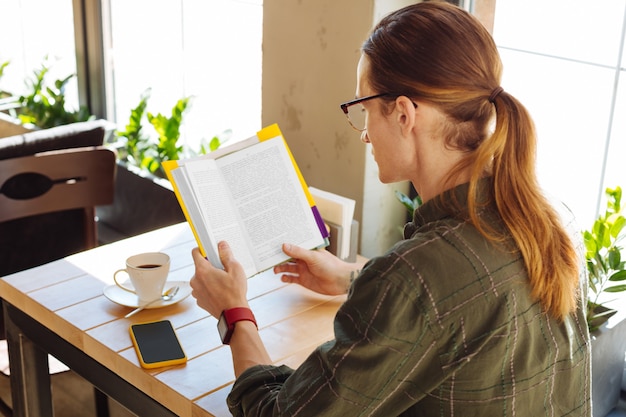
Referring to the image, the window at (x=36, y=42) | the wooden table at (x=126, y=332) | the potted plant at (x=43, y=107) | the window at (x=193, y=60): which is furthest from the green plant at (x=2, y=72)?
the wooden table at (x=126, y=332)

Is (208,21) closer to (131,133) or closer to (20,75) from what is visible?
(131,133)

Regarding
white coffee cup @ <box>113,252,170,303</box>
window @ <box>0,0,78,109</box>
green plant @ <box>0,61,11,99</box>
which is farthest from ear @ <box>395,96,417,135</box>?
green plant @ <box>0,61,11,99</box>

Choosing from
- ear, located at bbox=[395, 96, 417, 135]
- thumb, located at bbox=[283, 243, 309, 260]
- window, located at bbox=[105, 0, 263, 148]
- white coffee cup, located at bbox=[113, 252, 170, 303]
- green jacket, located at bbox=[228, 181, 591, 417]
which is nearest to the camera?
green jacket, located at bbox=[228, 181, 591, 417]

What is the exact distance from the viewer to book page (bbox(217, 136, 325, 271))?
166 centimetres

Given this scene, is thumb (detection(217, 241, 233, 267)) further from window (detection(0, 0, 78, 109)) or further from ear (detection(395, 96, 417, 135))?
window (detection(0, 0, 78, 109))

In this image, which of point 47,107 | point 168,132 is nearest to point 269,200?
point 168,132

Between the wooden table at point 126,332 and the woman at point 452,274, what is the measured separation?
0.28 meters

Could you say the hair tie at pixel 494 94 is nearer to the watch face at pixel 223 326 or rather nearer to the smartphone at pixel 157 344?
the watch face at pixel 223 326

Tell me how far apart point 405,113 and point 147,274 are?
82cm

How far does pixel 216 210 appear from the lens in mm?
1619

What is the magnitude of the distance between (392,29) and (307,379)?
0.54m

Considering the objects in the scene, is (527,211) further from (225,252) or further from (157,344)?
(157,344)

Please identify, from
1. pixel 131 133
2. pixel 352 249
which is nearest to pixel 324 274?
pixel 352 249

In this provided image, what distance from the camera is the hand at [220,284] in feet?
4.97
